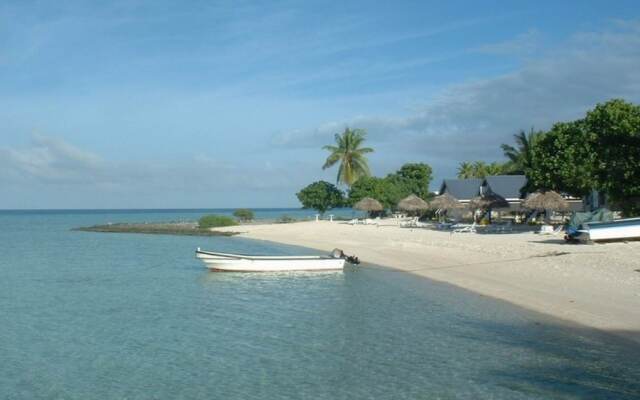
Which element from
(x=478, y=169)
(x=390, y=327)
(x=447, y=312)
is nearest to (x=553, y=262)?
(x=447, y=312)

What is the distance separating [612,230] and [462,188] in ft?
103

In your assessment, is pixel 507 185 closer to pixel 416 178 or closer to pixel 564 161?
pixel 564 161

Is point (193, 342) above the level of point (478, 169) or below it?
below

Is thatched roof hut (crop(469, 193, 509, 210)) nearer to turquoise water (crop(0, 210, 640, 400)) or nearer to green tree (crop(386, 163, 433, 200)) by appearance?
turquoise water (crop(0, 210, 640, 400))

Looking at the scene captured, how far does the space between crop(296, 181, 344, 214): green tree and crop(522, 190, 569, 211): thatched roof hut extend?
33560 mm

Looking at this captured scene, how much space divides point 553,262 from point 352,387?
1352 cm

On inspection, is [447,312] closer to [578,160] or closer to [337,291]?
[337,291]

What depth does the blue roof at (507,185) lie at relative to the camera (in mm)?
51469

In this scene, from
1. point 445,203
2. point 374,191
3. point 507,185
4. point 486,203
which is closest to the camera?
point 486,203

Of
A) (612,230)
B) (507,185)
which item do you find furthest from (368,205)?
(612,230)

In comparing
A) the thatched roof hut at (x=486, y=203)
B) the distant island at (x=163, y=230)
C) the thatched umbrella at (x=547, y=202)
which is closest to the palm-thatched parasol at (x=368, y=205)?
the distant island at (x=163, y=230)

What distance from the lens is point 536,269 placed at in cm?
2156

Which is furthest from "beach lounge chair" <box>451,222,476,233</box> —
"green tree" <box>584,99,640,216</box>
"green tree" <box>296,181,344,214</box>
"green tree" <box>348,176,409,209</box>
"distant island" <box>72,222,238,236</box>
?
"green tree" <box>296,181,344,214</box>

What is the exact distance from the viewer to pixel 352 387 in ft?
35.5
